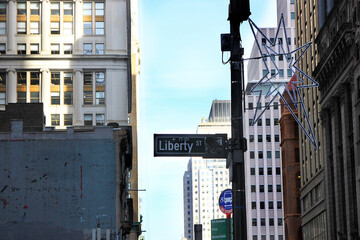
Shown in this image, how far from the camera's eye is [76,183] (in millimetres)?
54875

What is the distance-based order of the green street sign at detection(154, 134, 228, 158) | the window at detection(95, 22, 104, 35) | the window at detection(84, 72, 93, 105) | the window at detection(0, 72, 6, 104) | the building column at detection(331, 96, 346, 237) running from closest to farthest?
the green street sign at detection(154, 134, 228, 158) < the building column at detection(331, 96, 346, 237) < the window at detection(0, 72, 6, 104) < the window at detection(84, 72, 93, 105) < the window at detection(95, 22, 104, 35)

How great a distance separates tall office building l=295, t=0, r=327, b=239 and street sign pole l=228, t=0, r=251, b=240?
7161 centimetres

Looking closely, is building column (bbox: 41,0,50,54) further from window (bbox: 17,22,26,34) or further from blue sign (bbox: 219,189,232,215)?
blue sign (bbox: 219,189,232,215)

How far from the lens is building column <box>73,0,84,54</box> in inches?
3898

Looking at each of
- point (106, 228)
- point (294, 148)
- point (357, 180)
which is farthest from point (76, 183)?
point (294, 148)

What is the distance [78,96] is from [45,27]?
10686 millimetres

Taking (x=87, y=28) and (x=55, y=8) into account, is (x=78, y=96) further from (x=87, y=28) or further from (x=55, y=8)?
(x=55, y=8)

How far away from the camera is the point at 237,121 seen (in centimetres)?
1084

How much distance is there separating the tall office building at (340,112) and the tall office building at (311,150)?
9.15 ft

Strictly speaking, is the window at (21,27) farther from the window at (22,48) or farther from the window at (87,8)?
the window at (87,8)

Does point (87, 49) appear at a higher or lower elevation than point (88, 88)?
higher

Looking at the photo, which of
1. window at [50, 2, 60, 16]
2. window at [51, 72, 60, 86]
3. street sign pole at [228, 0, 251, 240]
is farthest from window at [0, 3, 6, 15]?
street sign pole at [228, 0, 251, 240]

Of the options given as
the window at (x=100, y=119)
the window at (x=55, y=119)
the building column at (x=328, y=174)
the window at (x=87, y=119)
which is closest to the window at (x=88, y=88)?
the window at (x=87, y=119)

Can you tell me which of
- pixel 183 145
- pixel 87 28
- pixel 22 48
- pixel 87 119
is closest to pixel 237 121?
pixel 183 145
